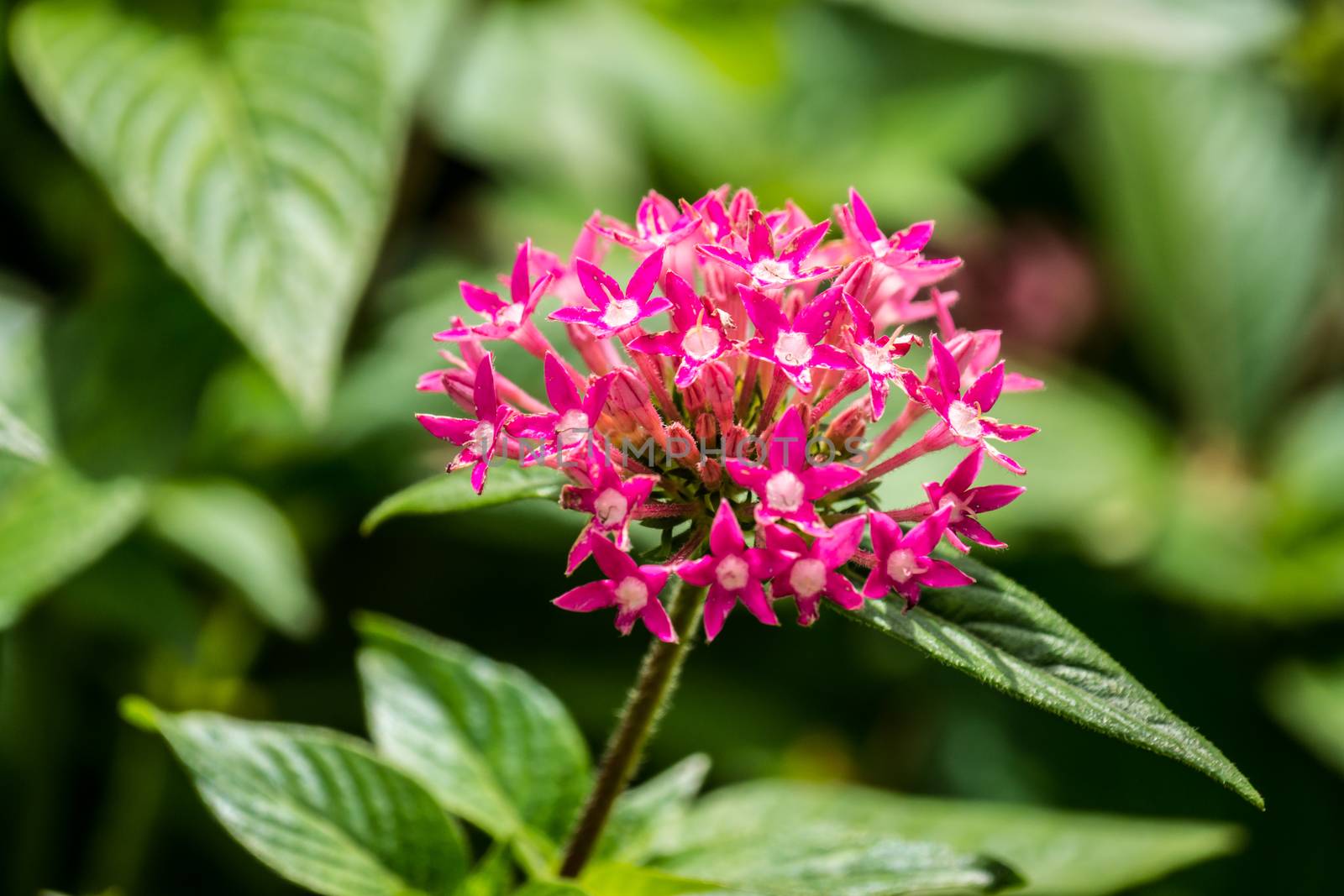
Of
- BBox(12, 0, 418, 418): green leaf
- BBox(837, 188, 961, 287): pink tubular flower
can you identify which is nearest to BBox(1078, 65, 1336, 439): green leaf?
BBox(12, 0, 418, 418): green leaf

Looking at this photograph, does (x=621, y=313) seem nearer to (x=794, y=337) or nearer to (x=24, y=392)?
(x=794, y=337)

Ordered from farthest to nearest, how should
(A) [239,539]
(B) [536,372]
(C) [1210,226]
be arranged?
(C) [1210,226] < (B) [536,372] < (A) [239,539]

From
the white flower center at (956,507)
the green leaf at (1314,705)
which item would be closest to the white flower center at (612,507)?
the white flower center at (956,507)

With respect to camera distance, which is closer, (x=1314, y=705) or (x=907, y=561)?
(x=907, y=561)

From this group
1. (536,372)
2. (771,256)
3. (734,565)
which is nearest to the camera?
(734,565)

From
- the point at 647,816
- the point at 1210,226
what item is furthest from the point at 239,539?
the point at 1210,226

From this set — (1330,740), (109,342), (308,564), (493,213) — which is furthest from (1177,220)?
(109,342)

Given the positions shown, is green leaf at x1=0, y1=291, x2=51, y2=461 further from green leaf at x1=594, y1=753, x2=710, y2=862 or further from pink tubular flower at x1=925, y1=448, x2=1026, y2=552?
pink tubular flower at x1=925, y1=448, x2=1026, y2=552

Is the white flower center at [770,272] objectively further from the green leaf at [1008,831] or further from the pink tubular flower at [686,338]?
the green leaf at [1008,831]
